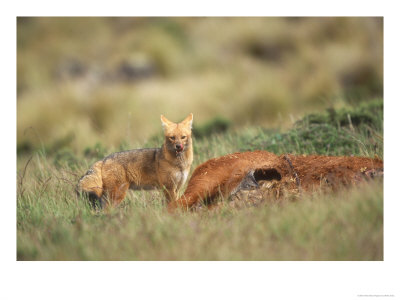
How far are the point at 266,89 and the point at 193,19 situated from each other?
9.91m

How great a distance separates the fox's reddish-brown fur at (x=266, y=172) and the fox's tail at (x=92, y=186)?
3.04 feet

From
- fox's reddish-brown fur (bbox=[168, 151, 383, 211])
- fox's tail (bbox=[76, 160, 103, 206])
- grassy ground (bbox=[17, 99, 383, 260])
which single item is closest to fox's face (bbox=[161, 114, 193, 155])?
fox's reddish-brown fur (bbox=[168, 151, 383, 211])

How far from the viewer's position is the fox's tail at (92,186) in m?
5.01

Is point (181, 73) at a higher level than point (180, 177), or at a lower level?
higher

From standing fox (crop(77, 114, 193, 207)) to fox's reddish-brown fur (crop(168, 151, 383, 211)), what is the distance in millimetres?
562

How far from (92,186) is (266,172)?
6.10 feet

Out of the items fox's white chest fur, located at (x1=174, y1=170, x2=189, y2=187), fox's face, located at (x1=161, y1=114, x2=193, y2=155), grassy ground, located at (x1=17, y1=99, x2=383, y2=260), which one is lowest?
grassy ground, located at (x1=17, y1=99, x2=383, y2=260)

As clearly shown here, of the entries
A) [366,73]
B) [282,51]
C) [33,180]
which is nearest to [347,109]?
[33,180]

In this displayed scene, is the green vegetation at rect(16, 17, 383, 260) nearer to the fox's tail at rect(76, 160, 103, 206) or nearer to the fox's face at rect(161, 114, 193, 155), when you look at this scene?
the fox's tail at rect(76, 160, 103, 206)

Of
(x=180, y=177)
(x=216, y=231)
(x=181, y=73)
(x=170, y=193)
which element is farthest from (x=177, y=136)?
(x=181, y=73)

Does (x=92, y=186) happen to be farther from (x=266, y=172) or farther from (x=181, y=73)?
(x=181, y=73)

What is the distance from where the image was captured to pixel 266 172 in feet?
14.9

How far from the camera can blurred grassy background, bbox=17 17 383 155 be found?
13359 mm
